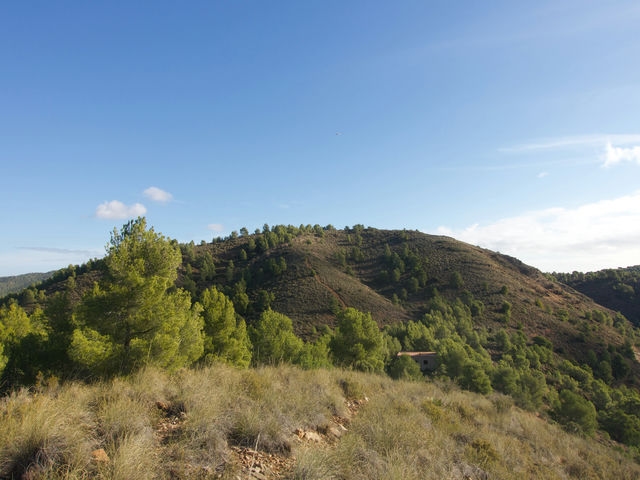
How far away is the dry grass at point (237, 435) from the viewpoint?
12.2ft

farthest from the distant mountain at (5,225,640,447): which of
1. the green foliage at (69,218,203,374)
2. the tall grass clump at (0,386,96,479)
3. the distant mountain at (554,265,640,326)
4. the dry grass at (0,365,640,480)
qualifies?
the tall grass clump at (0,386,96,479)

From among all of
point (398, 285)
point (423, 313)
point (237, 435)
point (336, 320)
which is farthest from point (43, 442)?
point (398, 285)

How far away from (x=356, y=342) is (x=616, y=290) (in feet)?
431

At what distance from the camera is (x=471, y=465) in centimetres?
658

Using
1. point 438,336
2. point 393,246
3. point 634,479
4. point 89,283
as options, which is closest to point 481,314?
point 438,336

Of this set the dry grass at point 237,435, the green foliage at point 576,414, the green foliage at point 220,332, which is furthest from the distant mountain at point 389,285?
the dry grass at point 237,435

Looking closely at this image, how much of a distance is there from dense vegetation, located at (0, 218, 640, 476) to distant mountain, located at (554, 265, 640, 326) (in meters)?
22.9

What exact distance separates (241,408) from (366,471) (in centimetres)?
241

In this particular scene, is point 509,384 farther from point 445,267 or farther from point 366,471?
point 445,267

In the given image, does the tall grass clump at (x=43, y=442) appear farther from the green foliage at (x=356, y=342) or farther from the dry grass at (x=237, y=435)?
the green foliage at (x=356, y=342)

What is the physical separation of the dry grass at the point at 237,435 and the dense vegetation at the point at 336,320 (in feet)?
9.28

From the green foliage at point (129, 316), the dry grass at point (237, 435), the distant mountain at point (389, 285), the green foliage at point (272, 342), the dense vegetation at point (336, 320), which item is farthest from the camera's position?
the distant mountain at point (389, 285)

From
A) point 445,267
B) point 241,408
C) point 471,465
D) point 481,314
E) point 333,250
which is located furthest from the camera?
point 333,250

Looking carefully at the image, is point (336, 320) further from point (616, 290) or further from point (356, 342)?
point (616, 290)
